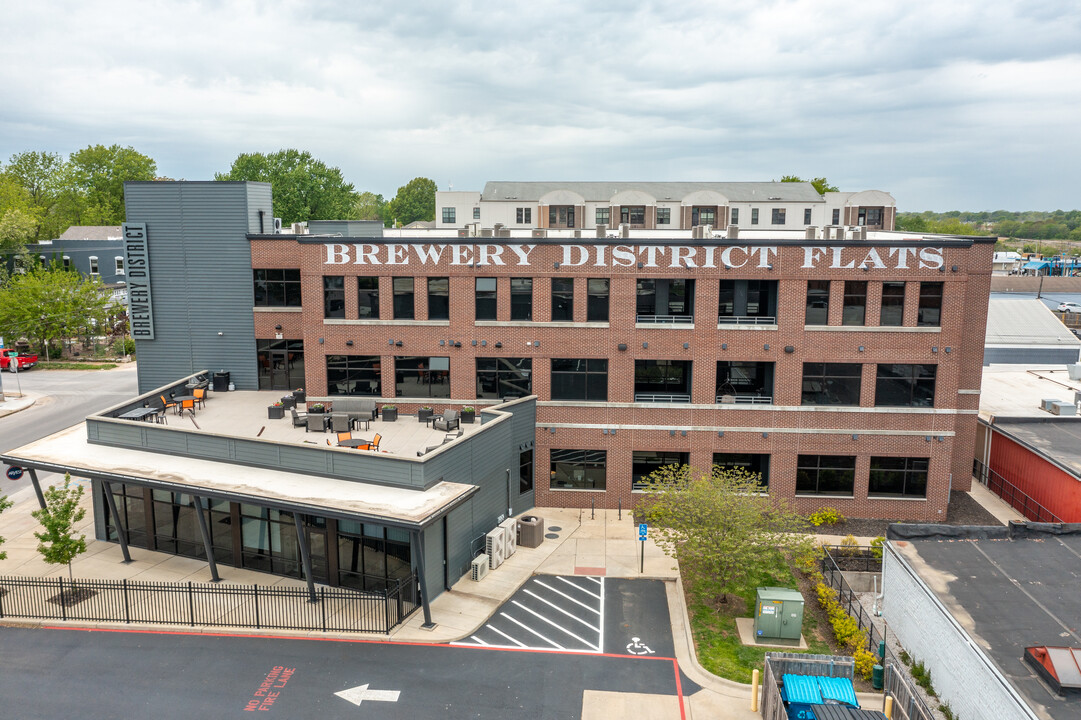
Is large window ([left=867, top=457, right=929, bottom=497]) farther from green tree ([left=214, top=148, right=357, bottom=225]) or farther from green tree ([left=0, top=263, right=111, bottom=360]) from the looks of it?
green tree ([left=214, top=148, right=357, bottom=225])

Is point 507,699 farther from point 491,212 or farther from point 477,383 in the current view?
point 491,212

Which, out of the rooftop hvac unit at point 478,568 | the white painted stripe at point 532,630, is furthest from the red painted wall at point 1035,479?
the rooftop hvac unit at point 478,568

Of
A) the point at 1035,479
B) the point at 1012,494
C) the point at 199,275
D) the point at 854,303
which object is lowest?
the point at 1012,494

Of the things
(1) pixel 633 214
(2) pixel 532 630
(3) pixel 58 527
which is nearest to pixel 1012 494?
(2) pixel 532 630

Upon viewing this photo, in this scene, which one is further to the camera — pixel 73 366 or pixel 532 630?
pixel 73 366

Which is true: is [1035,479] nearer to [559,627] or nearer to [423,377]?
[559,627]

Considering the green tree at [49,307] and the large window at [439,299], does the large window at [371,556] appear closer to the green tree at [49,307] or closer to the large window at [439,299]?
the large window at [439,299]
